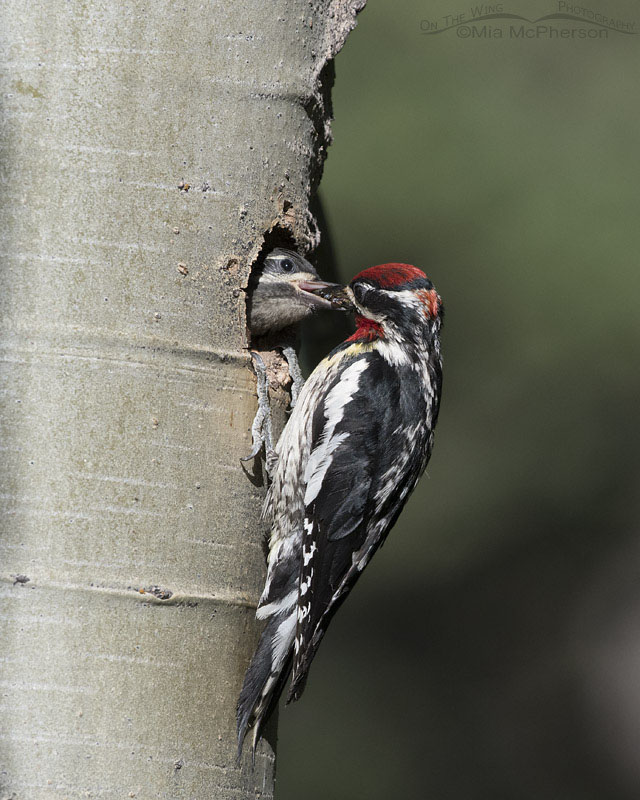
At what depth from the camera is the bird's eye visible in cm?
281

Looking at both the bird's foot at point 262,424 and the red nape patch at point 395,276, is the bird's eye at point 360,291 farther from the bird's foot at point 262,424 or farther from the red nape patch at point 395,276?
the bird's foot at point 262,424

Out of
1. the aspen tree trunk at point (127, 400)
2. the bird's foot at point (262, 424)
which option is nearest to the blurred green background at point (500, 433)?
the bird's foot at point (262, 424)

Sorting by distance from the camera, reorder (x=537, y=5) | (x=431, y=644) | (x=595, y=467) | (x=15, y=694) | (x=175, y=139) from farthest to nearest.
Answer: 1. (x=431, y=644)
2. (x=595, y=467)
3. (x=537, y=5)
4. (x=175, y=139)
5. (x=15, y=694)

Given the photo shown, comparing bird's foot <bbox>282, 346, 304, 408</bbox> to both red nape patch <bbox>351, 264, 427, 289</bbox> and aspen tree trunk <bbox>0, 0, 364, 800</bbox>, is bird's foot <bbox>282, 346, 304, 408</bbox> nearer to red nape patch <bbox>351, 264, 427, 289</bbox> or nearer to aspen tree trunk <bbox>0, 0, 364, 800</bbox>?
red nape patch <bbox>351, 264, 427, 289</bbox>

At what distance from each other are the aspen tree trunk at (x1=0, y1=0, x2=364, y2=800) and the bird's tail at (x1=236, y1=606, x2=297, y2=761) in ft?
0.09

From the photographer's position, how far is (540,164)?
5.58m

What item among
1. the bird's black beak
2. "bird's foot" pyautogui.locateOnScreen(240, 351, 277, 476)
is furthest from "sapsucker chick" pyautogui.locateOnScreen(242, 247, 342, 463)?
"bird's foot" pyautogui.locateOnScreen(240, 351, 277, 476)

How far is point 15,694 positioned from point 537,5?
15.4 ft

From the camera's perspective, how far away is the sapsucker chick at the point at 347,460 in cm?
235

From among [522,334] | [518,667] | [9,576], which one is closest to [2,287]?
[9,576]

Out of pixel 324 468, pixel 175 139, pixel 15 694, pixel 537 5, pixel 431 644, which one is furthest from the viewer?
pixel 431 644

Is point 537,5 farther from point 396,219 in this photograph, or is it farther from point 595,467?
point 595,467

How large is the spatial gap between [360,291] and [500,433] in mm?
3758

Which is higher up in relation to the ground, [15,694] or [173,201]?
[173,201]
